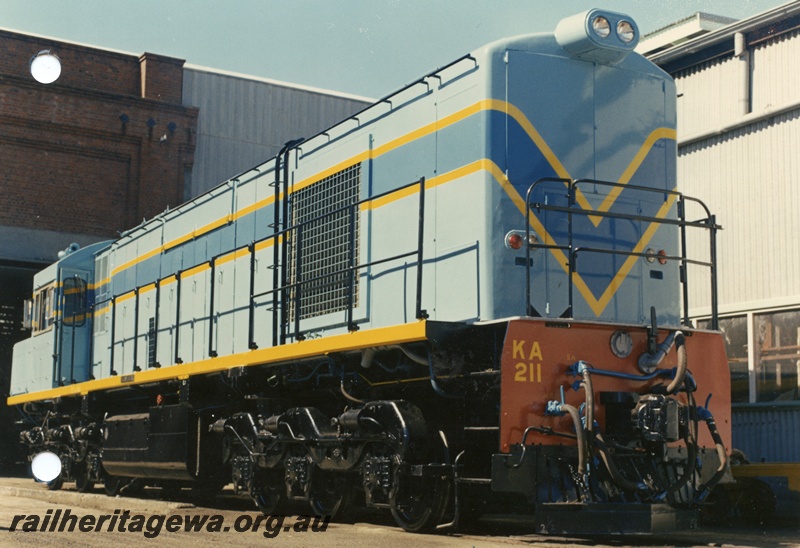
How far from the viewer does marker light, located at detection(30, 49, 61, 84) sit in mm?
23562

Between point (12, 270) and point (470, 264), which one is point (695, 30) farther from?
point (12, 270)

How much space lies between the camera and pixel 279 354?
9.84 metres

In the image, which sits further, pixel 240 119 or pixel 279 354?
pixel 240 119

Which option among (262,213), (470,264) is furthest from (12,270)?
(470,264)

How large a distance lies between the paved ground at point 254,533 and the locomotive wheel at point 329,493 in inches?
6.1

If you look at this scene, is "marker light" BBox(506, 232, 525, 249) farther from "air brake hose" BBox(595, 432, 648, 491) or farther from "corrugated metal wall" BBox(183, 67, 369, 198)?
"corrugated metal wall" BBox(183, 67, 369, 198)

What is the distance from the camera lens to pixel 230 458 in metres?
11.2

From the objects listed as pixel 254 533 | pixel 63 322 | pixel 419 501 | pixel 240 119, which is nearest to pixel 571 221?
pixel 419 501

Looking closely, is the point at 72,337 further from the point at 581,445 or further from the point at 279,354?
the point at 581,445

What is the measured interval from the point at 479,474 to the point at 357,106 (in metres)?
20.9

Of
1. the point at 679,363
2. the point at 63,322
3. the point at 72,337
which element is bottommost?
the point at 679,363

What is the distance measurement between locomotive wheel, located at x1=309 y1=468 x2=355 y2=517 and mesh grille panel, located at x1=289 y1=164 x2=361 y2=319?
157cm

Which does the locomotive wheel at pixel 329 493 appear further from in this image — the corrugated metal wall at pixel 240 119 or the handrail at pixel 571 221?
the corrugated metal wall at pixel 240 119

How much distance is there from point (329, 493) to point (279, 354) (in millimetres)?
1369
